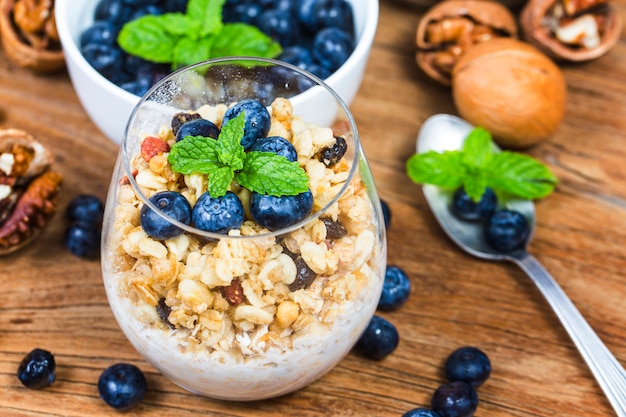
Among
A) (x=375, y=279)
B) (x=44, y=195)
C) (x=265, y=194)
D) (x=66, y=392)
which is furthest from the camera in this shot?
(x=44, y=195)

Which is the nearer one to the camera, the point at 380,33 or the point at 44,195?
the point at 44,195

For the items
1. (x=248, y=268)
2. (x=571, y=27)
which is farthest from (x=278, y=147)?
(x=571, y=27)

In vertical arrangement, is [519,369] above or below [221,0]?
below

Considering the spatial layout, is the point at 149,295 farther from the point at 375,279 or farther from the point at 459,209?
the point at 459,209

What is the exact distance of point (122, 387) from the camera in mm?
1185

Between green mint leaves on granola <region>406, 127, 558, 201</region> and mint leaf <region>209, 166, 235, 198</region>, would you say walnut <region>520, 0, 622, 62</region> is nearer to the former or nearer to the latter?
green mint leaves on granola <region>406, 127, 558, 201</region>

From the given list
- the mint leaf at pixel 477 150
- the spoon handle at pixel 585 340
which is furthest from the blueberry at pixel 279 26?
the spoon handle at pixel 585 340

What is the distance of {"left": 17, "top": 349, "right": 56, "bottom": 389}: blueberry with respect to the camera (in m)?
1.20

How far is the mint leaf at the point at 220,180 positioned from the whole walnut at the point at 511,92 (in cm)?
73

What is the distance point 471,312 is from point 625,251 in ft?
1.06

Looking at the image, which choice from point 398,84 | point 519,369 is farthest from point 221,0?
point 519,369

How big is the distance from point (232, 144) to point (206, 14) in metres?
0.55

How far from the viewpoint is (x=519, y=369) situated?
1302mm

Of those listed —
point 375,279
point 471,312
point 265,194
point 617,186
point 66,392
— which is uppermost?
point 265,194
